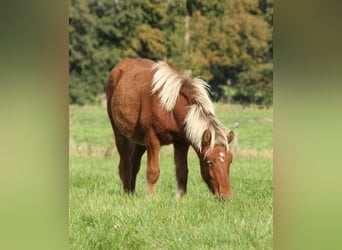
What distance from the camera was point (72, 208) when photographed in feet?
6.40

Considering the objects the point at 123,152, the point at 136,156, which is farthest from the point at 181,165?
the point at 123,152

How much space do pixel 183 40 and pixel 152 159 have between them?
8.98 ft

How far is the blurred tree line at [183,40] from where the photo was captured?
5.08 metres

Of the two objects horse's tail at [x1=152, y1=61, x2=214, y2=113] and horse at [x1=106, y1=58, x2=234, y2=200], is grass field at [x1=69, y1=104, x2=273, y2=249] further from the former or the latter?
horse's tail at [x1=152, y1=61, x2=214, y2=113]

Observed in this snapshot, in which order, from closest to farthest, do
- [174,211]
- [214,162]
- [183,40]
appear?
[174,211] < [214,162] < [183,40]

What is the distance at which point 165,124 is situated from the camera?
324 centimetres

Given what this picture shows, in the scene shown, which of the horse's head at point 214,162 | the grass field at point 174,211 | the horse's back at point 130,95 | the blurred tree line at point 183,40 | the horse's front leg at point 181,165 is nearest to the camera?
the grass field at point 174,211

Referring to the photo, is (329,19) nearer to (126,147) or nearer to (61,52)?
(61,52)

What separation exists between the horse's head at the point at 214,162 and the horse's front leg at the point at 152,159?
1.40ft

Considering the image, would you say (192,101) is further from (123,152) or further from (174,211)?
(174,211)

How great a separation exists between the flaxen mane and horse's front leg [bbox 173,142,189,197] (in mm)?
190

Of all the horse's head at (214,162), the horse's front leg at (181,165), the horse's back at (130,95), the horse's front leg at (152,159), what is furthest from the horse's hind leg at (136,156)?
the horse's head at (214,162)

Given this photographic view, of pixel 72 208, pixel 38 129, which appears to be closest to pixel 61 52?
pixel 38 129

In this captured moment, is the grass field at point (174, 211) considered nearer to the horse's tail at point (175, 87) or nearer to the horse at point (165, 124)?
the horse at point (165, 124)
